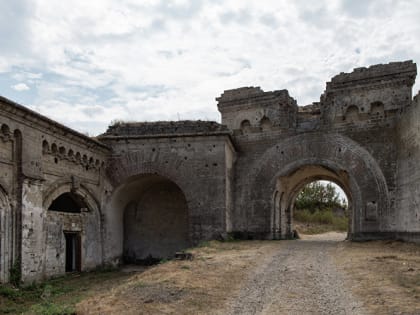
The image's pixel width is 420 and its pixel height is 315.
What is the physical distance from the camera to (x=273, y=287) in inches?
305

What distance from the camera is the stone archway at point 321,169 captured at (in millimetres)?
14945

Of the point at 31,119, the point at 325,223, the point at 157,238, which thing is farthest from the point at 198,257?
the point at 325,223

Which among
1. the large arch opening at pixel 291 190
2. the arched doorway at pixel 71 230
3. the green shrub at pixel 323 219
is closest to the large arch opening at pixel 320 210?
the green shrub at pixel 323 219

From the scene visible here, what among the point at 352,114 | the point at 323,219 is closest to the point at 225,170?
the point at 352,114

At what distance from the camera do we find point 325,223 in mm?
29750

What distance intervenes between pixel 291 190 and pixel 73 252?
9.89 meters

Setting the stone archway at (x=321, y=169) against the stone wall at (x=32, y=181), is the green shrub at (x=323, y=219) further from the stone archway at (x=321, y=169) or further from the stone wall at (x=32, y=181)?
the stone wall at (x=32, y=181)

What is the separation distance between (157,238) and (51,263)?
240 inches

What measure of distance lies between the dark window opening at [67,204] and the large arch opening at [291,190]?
277 inches

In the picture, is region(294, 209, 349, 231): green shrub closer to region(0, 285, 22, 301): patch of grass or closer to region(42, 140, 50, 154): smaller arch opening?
region(42, 140, 50, 154): smaller arch opening

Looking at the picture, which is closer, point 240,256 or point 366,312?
point 366,312

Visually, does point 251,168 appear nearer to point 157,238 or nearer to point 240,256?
point 157,238

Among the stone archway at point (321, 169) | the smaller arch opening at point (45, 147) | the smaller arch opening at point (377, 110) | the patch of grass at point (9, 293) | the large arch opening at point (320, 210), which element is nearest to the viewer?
the patch of grass at point (9, 293)

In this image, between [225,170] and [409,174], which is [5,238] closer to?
[225,170]
